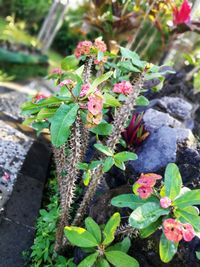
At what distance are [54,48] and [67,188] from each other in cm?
939

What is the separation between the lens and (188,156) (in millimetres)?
2844

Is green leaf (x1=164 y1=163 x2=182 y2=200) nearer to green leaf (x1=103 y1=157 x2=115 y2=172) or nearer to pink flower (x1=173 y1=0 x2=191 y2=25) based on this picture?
green leaf (x1=103 y1=157 x2=115 y2=172)

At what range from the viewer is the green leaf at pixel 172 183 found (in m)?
1.98

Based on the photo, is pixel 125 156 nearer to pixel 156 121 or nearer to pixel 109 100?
pixel 109 100

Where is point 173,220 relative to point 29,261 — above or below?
above

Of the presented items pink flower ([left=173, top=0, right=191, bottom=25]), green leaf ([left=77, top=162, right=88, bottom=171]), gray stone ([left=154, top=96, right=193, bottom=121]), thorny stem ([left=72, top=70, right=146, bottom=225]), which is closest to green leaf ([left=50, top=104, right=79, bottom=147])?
green leaf ([left=77, top=162, right=88, bottom=171])

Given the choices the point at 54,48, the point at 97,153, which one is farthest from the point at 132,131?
the point at 54,48

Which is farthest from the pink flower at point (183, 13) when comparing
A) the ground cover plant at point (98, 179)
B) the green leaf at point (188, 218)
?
the green leaf at point (188, 218)

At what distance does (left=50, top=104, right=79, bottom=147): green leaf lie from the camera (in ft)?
6.72

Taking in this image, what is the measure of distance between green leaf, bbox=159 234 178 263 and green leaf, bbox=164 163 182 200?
9.0 inches

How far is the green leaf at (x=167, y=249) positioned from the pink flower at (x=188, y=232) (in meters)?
0.11

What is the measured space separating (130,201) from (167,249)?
1.07ft

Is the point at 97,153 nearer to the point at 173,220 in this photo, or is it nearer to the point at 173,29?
the point at 173,220

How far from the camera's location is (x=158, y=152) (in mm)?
2979
